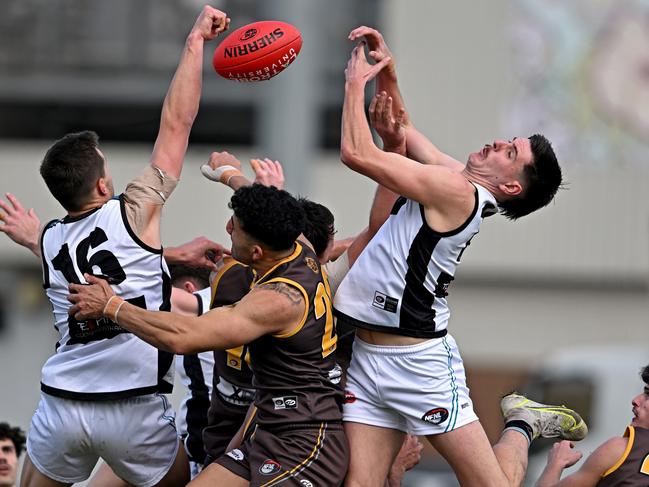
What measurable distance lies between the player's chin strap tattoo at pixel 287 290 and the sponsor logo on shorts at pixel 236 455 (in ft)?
2.63

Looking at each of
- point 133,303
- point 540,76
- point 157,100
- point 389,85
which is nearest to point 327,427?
point 133,303

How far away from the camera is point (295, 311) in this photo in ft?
19.8

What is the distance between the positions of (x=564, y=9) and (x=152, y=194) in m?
13.9

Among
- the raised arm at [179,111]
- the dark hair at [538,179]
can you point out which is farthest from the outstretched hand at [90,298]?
the dark hair at [538,179]

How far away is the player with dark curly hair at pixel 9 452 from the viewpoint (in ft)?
25.8

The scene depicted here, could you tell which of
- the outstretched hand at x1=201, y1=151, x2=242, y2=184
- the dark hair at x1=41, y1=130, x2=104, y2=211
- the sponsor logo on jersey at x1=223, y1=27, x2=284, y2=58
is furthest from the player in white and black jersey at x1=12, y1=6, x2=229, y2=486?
the outstretched hand at x1=201, y1=151, x2=242, y2=184

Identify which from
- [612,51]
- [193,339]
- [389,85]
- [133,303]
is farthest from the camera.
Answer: [612,51]

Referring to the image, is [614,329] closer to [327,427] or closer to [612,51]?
[612,51]

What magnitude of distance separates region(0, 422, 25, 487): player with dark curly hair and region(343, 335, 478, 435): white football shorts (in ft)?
8.09

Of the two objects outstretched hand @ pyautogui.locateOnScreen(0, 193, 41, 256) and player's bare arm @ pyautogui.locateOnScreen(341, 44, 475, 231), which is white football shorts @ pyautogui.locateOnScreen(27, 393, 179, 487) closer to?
outstretched hand @ pyautogui.locateOnScreen(0, 193, 41, 256)

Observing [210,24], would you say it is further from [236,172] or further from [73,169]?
[73,169]

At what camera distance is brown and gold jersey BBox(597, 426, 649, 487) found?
6445mm

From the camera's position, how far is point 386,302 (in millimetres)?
6371

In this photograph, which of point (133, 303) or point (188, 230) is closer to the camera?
point (133, 303)
